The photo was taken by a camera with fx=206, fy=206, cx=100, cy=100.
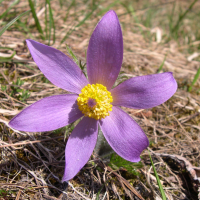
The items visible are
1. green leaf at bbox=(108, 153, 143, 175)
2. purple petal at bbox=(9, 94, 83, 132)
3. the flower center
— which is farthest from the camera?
green leaf at bbox=(108, 153, 143, 175)

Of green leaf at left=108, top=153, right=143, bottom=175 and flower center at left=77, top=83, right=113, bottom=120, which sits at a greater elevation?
flower center at left=77, top=83, right=113, bottom=120

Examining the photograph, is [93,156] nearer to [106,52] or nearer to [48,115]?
[48,115]

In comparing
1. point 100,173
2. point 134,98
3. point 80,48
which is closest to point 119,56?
point 134,98

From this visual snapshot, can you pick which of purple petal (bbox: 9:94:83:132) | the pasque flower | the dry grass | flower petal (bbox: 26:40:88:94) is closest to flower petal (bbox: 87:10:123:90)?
the pasque flower

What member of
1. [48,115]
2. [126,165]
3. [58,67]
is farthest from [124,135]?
[58,67]

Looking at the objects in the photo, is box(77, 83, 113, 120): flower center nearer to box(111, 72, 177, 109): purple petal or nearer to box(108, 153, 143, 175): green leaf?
box(111, 72, 177, 109): purple petal

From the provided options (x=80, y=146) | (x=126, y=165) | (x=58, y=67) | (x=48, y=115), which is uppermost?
(x=58, y=67)
